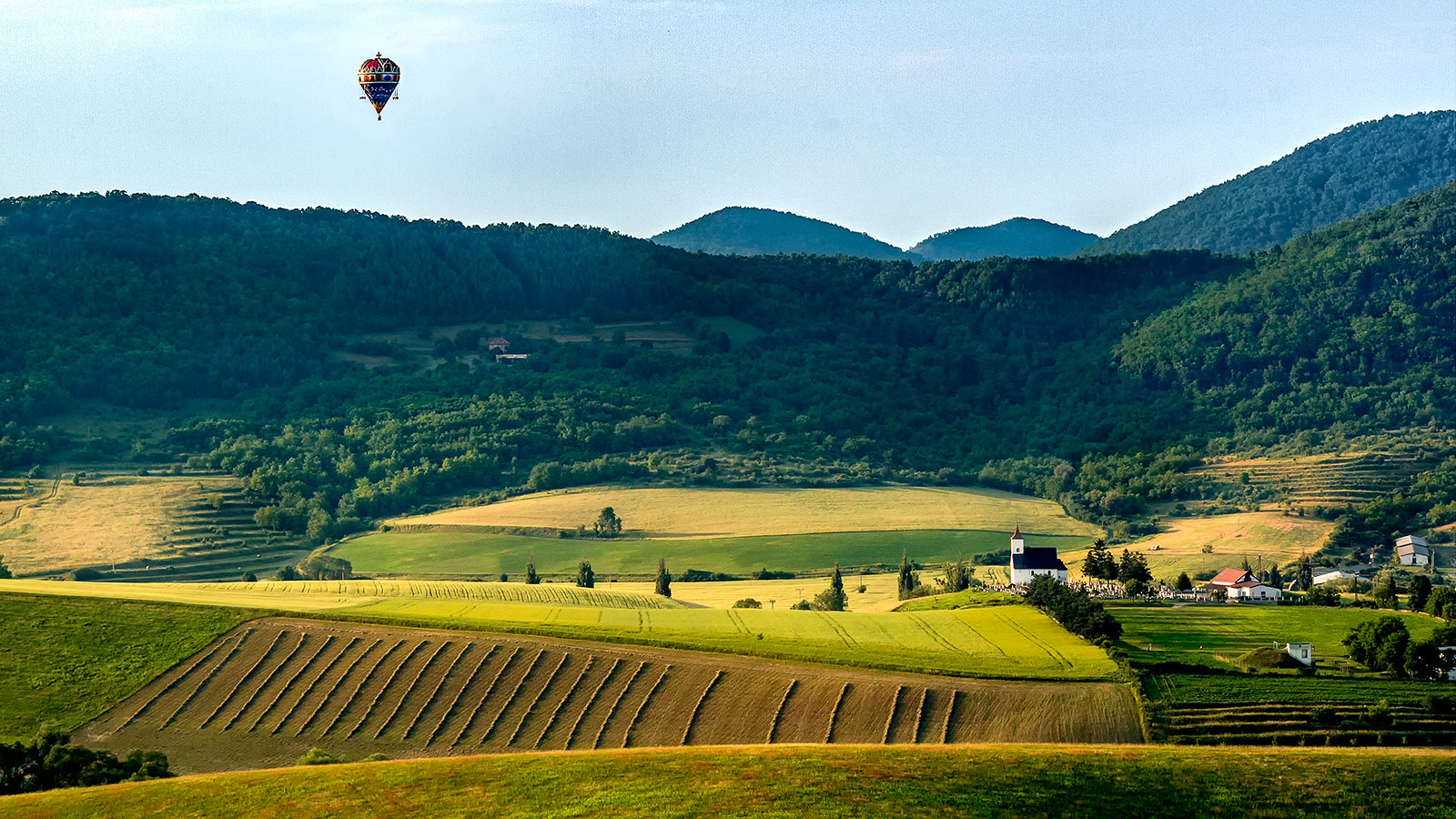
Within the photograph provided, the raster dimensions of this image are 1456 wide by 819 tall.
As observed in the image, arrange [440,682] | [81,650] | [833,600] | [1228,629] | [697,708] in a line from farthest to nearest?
[833,600], [1228,629], [81,650], [440,682], [697,708]

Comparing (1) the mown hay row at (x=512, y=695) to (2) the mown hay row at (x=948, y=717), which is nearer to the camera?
(2) the mown hay row at (x=948, y=717)

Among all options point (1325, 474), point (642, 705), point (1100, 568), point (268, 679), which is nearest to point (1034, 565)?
point (1100, 568)

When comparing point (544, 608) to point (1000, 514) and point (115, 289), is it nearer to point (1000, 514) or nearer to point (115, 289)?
point (1000, 514)

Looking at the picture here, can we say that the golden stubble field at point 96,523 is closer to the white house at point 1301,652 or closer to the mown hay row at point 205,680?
the mown hay row at point 205,680

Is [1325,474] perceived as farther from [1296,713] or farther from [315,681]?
[315,681]

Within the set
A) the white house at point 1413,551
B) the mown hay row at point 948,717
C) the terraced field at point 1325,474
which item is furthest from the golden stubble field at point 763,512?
the mown hay row at point 948,717

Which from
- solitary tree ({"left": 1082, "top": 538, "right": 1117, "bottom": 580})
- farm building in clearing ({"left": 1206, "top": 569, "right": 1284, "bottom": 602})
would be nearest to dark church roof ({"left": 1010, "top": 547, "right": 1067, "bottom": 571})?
solitary tree ({"left": 1082, "top": 538, "right": 1117, "bottom": 580})
